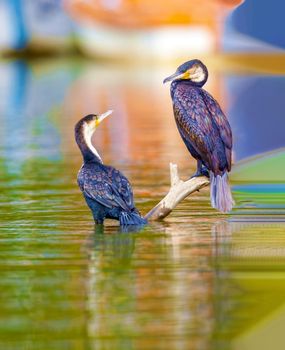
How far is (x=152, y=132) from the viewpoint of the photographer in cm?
1641

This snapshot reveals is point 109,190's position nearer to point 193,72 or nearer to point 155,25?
point 193,72

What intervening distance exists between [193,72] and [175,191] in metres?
0.66

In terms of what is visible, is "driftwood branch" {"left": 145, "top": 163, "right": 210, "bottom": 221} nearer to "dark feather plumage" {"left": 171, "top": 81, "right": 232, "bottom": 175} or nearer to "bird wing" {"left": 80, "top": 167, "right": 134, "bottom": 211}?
"dark feather plumage" {"left": 171, "top": 81, "right": 232, "bottom": 175}

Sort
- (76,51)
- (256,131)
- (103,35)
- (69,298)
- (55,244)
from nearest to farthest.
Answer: (69,298) < (55,244) < (256,131) < (103,35) < (76,51)

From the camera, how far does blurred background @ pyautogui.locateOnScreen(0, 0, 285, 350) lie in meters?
6.04

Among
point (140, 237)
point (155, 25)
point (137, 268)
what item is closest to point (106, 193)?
point (140, 237)

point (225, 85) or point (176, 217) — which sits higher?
point (225, 85)

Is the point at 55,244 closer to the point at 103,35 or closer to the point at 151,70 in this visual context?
the point at 151,70

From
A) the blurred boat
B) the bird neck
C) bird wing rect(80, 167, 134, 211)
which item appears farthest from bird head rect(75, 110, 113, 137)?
the blurred boat

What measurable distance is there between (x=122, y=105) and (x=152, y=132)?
14.7 ft

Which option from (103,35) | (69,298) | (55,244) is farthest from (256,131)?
(103,35)

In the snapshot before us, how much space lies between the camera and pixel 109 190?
8.58 meters

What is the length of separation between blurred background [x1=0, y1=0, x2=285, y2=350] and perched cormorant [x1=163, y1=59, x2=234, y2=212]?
9.7 inches

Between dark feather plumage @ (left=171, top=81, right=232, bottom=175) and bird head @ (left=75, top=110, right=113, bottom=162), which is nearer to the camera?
dark feather plumage @ (left=171, top=81, right=232, bottom=175)
